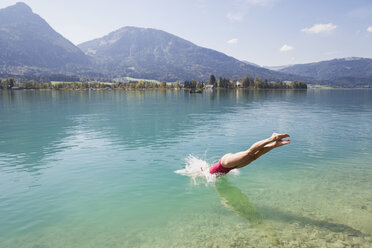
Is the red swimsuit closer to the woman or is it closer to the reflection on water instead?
the woman

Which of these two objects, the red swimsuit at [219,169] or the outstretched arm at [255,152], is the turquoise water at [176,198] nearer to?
the red swimsuit at [219,169]

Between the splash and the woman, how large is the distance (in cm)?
157

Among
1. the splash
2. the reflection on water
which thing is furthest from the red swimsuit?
the reflection on water

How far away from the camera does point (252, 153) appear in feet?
44.6

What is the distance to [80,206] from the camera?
14484mm

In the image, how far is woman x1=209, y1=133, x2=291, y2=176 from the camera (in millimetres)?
12773

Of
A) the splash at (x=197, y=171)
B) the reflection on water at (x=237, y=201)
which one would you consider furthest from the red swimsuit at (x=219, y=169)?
the reflection on water at (x=237, y=201)

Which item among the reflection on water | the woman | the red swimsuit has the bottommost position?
the reflection on water

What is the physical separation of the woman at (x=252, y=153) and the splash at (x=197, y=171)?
1571 mm

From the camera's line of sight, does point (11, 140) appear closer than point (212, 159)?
No

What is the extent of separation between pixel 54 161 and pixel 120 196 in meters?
11.2

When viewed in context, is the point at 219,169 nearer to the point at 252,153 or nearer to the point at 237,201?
the point at 237,201

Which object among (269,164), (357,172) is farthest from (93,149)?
(357,172)

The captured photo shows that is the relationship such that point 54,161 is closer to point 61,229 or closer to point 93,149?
point 93,149
